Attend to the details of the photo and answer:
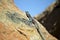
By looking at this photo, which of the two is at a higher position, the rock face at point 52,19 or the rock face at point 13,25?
the rock face at point 52,19

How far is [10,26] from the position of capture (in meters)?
6.17

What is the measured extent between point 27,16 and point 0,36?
7.97 ft

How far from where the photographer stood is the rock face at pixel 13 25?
19.5 feet

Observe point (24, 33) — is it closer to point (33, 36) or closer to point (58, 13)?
point (33, 36)

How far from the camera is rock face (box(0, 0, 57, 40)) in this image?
5.94m

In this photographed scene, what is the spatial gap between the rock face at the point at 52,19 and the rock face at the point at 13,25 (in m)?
11.0

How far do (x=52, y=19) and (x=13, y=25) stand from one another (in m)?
13.8

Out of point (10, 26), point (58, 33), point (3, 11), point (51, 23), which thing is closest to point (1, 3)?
point (3, 11)

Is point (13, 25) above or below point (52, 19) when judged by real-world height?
below

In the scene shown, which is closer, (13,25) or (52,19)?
(13,25)

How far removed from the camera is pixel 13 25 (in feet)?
20.8

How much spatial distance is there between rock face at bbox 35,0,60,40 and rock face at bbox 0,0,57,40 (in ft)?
36.1

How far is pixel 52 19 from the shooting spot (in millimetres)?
19797

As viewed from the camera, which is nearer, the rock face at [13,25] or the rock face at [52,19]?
the rock face at [13,25]
